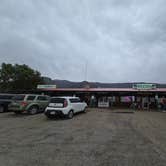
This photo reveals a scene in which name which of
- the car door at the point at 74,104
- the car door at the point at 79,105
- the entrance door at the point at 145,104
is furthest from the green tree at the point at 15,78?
the car door at the point at 74,104

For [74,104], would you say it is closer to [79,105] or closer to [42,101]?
[79,105]

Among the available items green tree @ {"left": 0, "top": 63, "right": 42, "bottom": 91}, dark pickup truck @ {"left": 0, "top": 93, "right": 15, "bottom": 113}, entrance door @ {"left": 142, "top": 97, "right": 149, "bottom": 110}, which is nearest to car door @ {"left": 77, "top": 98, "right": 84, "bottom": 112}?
dark pickup truck @ {"left": 0, "top": 93, "right": 15, "bottom": 113}

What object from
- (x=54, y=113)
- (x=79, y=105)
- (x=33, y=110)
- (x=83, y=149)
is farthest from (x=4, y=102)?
(x=83, y=149)

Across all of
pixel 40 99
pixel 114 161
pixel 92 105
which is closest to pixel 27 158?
pixel 114 161

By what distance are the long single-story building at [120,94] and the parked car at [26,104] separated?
990 cm

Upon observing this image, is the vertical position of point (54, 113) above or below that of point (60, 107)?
below

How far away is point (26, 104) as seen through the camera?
55.6 ft

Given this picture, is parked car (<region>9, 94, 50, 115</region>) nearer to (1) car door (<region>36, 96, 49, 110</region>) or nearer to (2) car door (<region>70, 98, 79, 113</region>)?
(1) car door (<region>36, 96, 49, 110</region>)

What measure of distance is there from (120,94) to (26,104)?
1738 centimetres

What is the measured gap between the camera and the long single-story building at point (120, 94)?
25656 mm

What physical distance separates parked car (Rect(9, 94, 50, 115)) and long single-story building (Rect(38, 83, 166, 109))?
9.90 metres

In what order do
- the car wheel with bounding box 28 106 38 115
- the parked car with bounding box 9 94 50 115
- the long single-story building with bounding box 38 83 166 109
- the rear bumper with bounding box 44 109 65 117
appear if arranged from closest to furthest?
the rear bumper with bounding box 44 109 65 117
the parked car with bounding box 9 94 50 115
the car wheel with bounding box 28 106 38 115
the long single-story building with bounding box 38 83 166 109

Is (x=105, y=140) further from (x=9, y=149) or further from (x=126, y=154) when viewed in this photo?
(x=9, y=149)

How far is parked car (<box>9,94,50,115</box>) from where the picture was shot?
1669cm
